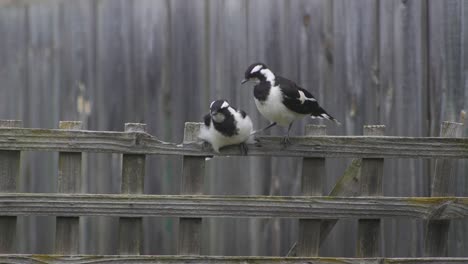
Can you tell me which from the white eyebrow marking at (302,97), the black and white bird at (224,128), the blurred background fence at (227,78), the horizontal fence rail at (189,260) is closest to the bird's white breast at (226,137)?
the black and white bird at (224,128)

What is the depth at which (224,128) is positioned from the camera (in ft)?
15.5

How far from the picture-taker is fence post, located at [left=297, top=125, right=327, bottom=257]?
189 inches

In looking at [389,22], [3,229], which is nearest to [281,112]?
[389,22]

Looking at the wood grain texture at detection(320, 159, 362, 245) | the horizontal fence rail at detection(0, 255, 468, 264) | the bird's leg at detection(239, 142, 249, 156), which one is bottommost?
the horizontal fence rail at detection(0, 255, 468, 264)

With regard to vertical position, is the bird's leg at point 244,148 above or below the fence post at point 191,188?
above

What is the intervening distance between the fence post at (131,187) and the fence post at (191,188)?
0.69 ft

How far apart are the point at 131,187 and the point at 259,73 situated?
3.39 feet

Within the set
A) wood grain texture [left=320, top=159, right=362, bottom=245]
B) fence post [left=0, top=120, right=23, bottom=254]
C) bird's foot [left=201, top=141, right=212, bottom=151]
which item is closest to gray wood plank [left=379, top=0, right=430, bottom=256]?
wood grain texture [left=320, top=159, right=362, bottom=245]

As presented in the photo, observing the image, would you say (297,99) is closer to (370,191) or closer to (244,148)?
(244,148)

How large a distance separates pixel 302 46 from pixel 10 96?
1793mm

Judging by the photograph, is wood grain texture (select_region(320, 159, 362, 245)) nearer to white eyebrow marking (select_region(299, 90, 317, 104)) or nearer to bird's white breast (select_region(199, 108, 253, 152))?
white eyebrow marking (select_region(299, 90, 317, 104))

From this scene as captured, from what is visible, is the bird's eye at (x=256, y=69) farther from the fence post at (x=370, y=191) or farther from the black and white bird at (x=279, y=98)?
the fence post at (x=370, y=191)

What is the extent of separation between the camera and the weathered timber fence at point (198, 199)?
461 cm

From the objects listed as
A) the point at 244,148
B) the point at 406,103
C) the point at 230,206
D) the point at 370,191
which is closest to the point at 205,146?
the point at 244,148
